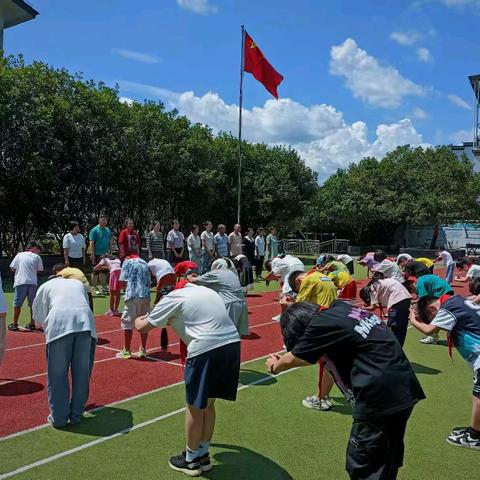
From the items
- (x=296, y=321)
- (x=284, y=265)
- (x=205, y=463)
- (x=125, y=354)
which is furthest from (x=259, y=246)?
(x=296, y=321)

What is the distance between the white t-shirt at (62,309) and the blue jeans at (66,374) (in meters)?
0.08

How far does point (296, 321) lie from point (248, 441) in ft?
8.19

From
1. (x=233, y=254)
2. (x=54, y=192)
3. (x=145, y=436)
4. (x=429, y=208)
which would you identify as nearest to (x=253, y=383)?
(x=145, y=436)

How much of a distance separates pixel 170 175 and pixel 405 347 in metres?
15.6

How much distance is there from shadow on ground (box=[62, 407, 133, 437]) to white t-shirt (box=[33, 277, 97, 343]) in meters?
0.92

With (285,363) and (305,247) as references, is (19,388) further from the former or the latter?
(305,247)

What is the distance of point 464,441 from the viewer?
534 cm

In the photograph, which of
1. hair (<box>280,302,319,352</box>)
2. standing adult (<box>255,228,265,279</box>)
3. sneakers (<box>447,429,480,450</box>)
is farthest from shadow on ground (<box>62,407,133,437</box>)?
standing adult (<box>255,228,265,279</box>)

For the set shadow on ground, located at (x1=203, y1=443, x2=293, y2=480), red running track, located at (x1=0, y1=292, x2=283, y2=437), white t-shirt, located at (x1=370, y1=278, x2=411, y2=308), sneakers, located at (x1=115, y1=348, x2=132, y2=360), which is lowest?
shadow on ground, located at (x1=203, y1=443, x2=293, y2=480)

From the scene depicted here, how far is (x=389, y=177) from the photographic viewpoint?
4234 cm

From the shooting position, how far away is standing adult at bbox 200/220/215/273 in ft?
54.5

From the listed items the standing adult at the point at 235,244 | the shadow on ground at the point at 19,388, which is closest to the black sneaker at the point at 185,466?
the shadow on ground at the point at 19,388

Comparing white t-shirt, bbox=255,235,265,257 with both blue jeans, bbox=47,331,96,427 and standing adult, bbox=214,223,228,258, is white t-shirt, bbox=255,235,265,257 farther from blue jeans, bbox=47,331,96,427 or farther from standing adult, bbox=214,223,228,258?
blue jeans, bbox=47,331,96,427

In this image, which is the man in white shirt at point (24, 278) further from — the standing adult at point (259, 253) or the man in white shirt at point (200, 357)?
the standing adult at point (259, 253)
